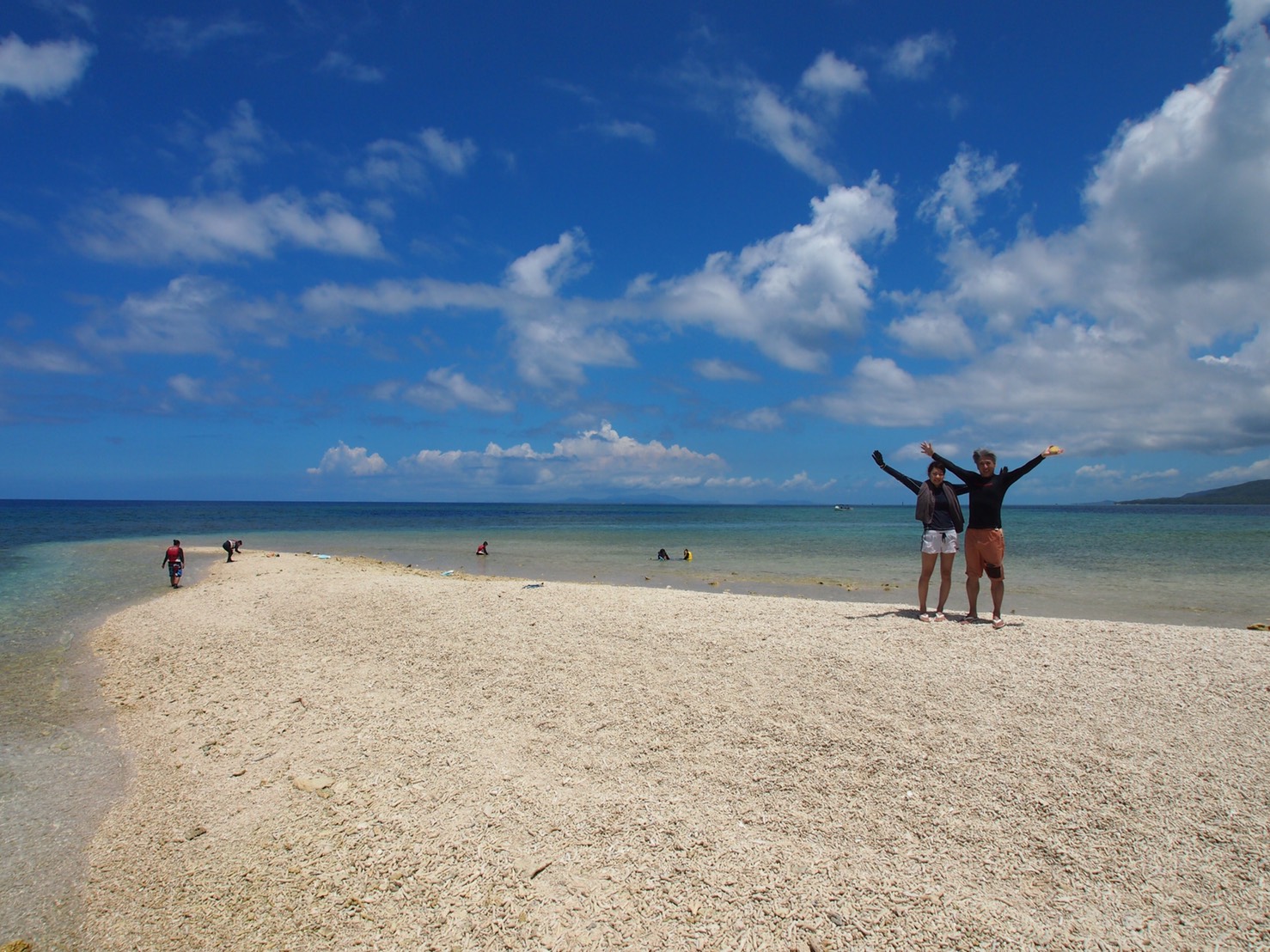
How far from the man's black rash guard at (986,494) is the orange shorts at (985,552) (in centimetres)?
12

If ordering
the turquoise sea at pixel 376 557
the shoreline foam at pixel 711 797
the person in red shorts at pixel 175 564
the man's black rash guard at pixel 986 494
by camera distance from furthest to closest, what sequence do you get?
the person in red shorts at pixel 175 564, the man's black rash guard at pixel 986 494, the turquoise sea at pixel 376 557, the shoreline foam at pixel 711 797

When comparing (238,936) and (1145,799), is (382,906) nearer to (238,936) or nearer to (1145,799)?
(238,936)

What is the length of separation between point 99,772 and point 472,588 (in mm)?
9033

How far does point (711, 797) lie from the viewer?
5.16m

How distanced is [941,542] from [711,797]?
23.2 ft

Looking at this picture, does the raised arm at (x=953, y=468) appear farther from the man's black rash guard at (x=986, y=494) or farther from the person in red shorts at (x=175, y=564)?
the person in red shorts at (x=175, y=564)

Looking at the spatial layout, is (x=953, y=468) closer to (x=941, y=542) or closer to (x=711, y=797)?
(x=941, y=542)

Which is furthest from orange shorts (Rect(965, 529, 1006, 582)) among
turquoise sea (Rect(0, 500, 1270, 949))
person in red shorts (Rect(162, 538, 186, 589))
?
person in red shorts (Rect(162, 538, 186, 589))

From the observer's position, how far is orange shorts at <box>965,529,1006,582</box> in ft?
32.8

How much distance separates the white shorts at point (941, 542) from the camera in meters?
10.4

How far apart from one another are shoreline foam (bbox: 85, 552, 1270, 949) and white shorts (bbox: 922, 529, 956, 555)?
4.76 feet

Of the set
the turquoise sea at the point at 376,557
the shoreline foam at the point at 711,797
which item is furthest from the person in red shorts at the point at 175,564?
the shoreline foam at the point at 711,797

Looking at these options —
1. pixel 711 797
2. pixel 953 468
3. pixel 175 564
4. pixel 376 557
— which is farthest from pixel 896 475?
pixel 376 557

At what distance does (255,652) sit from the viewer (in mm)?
10414
